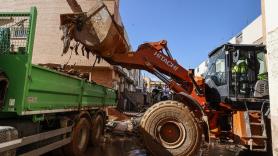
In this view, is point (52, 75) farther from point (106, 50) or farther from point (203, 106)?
point (203, 106)

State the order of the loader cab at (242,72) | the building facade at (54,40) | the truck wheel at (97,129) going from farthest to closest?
the building facade at (54,40), the truck wheel at (97,129), the loader cab at (242,72)

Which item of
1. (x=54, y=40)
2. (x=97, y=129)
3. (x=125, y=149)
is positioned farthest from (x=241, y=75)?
(x=54, y=40)

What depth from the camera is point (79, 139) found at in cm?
805

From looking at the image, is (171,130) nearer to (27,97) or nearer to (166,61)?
(166,61)

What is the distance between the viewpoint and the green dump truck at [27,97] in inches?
180

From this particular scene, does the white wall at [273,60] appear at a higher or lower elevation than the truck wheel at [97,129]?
higher

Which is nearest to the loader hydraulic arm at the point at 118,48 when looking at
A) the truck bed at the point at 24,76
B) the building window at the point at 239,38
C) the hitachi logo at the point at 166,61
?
the hitachi logo at the point at 166,61

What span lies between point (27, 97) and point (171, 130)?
3.92 meters

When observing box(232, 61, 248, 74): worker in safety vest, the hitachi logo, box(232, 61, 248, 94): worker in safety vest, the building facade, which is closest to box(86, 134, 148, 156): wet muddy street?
the hitachi logo

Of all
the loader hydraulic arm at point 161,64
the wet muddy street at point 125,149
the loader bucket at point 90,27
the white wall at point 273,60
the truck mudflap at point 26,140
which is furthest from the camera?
the wet muddy street at point 125,149

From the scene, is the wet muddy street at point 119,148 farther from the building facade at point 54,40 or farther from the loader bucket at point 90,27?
the building facade at point 54,40

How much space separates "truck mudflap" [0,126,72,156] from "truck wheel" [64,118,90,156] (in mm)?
486

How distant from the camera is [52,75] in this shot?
19.1ft

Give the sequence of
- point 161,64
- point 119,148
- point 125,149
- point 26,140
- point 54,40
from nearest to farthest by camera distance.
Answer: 1. point 26,140
2. point 161,64
3. point 125,149
4. point 119,148
5. point 54,40
